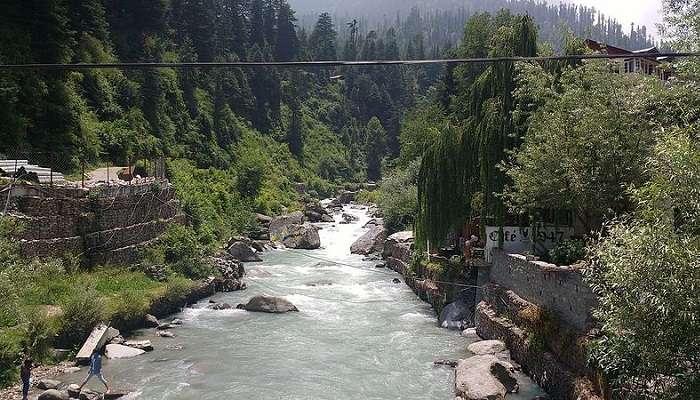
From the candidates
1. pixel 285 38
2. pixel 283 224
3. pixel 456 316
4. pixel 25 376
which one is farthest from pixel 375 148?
pixel 25 376

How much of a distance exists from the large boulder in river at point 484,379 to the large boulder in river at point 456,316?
6449 millimetres

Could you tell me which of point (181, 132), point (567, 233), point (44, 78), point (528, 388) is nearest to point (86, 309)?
point (528, 388)

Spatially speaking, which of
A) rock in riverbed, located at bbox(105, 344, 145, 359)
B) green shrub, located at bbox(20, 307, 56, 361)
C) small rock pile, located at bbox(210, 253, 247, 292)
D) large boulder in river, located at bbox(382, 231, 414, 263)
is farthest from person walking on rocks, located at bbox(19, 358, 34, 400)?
large boulder in river, located at bbox(382, 231, 414, 263)

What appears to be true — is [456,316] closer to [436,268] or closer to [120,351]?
[436,268]

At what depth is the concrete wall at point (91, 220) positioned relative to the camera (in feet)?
73.9

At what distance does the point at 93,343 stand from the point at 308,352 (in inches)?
271

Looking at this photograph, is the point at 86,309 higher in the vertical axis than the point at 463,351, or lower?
higher

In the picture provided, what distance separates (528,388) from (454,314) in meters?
7.89

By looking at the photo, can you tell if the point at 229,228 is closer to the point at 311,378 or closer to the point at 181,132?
the point at 181,132

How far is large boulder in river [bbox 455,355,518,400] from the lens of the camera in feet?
48.3

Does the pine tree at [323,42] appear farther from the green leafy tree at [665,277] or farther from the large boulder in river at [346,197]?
the green leafy tree at [665,277]

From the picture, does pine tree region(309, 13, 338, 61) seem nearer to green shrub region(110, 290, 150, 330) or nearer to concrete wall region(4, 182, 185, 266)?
concrete wall region(4, 182, 185, 266)

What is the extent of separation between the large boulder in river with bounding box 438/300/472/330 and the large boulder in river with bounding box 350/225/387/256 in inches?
764

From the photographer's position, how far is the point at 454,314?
2381 centimetres
